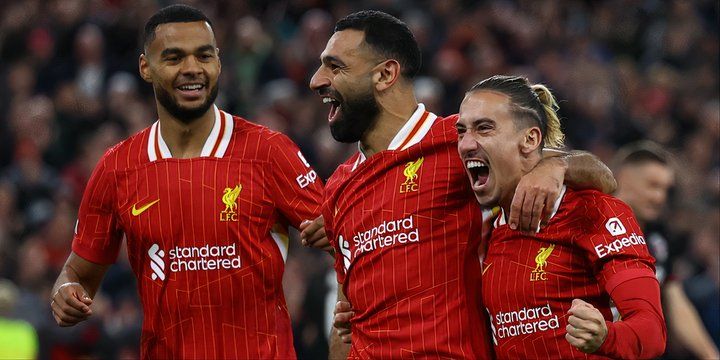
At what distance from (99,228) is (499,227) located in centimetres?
187

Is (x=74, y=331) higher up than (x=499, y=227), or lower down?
higher up

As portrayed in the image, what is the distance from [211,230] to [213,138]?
0.43 m

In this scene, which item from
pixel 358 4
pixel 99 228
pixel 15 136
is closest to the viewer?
pixel 99 228

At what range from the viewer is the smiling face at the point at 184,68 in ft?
18.2

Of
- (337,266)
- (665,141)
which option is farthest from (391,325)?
(665,141)

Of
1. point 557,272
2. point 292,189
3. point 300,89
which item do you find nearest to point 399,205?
point 557,272

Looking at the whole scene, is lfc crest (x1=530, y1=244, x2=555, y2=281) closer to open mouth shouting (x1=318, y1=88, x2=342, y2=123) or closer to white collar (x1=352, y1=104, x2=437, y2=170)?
white collar (x1=352, y1=104, x2=437, y2=170)

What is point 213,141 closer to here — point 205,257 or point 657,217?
point 205,257

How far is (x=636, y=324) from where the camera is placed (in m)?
4.21

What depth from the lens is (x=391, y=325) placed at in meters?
4.79

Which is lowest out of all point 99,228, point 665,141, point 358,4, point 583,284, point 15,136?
point 583,284

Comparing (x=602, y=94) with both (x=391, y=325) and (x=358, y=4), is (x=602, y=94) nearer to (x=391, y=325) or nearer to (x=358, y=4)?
(x=358, y=4)

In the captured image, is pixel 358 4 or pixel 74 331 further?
pixel 358 4

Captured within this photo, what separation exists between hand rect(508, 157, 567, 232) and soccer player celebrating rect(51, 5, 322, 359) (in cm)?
118
